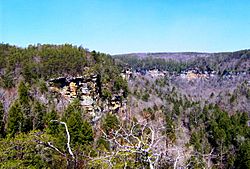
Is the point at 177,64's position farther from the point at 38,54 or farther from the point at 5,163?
the point at 5,163

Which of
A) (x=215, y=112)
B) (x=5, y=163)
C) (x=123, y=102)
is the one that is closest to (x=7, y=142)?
(x=5, y=163)

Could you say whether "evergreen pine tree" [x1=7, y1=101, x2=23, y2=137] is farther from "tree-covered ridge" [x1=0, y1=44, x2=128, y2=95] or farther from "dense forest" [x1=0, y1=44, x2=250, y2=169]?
"tree-covered ridge" [x1=0, y1=44, x2=128, y2=95]

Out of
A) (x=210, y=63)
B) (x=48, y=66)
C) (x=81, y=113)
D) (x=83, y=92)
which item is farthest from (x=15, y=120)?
(x=210, y=63)

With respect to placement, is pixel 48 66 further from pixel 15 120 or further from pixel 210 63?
pixel 210 63

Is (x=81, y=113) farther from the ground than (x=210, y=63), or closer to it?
closer to it

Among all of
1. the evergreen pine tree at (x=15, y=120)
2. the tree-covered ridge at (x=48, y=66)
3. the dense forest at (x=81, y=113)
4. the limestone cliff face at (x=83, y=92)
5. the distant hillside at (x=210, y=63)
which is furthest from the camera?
the distant hillside at (x=210, y=63)

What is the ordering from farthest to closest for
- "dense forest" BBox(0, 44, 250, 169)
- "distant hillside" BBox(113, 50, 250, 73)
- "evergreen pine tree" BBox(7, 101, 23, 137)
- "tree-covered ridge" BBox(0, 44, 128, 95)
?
"distant hillside" BBox(113, 50, 250, 73) → "tree-covered ridge" BBox(0, 44, 128, 95) → "dense forest" BBox(0, 44, 250, 169) → "evergreen pine tree" BBox(7, 101, 23, 137)

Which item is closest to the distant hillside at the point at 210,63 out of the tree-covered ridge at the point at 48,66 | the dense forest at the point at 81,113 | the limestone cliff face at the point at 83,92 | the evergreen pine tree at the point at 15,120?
the dense forest at the point at 81,113

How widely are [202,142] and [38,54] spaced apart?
28.3 meters

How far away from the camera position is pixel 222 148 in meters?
49.8

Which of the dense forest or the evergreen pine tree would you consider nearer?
the evergreen pine tree

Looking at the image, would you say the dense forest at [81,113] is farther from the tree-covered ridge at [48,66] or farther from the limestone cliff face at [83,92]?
the limestone cliff face at [83,92]

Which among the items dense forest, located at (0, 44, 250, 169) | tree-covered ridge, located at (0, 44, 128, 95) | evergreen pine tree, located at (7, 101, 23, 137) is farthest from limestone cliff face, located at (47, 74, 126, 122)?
evergreen pine tree, located at (7, 101, 23, 137)

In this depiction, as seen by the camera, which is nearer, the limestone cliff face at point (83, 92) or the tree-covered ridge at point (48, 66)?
the tree-covered ridge at point (48, 66)
